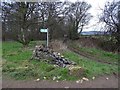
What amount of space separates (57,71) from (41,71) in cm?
61

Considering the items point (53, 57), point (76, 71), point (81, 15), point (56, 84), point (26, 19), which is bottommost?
Result: point (56, 84)

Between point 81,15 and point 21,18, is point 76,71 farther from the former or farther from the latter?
point 81,15

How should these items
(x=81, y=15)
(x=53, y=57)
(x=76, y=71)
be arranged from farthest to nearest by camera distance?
(x=81, y=15), (x=53, y=57), (x=76, y=71)

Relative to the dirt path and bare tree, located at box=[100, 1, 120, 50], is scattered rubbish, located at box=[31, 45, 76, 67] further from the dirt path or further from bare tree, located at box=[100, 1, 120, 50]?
bare tree, located at box=[100, 1, 120, 50]

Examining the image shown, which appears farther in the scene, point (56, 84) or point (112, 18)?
point (112, 18)

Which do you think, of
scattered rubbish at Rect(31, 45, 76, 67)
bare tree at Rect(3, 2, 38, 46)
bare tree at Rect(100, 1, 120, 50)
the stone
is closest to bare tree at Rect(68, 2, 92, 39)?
bare tree at Rect(100, 1, 120, 50)

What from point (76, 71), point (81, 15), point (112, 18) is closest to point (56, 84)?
point (76, 71)

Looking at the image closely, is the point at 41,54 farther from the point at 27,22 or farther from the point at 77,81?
the point at 27,22

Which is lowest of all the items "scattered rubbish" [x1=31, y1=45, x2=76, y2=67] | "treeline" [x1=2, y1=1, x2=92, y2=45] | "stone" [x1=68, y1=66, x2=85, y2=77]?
"stone" [x1=68, y1=66, x2=85, y2=77]

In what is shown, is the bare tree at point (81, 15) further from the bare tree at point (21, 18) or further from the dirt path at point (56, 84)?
the dirt path at point (56, 84)

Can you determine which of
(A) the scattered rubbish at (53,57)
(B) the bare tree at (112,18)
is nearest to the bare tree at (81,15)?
(B) the bare tree at (112,18)

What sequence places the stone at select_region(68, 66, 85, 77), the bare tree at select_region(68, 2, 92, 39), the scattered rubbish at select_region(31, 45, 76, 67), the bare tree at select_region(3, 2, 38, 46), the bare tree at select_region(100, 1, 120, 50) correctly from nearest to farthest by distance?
the stone at select_region(68, 66, 85, 77) < the scattered rubbish at select_region(31, 45, 76, 67) < the bare tree at select_region(3, 2, 38, 46) < the bare tree at select_region(100, 1, 120, 50) < the bare tree at select_region(68, 2, 92, 39)

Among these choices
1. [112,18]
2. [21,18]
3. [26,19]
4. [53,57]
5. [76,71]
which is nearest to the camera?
[76,71]

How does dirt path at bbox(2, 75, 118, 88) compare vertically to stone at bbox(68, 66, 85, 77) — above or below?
A: below
